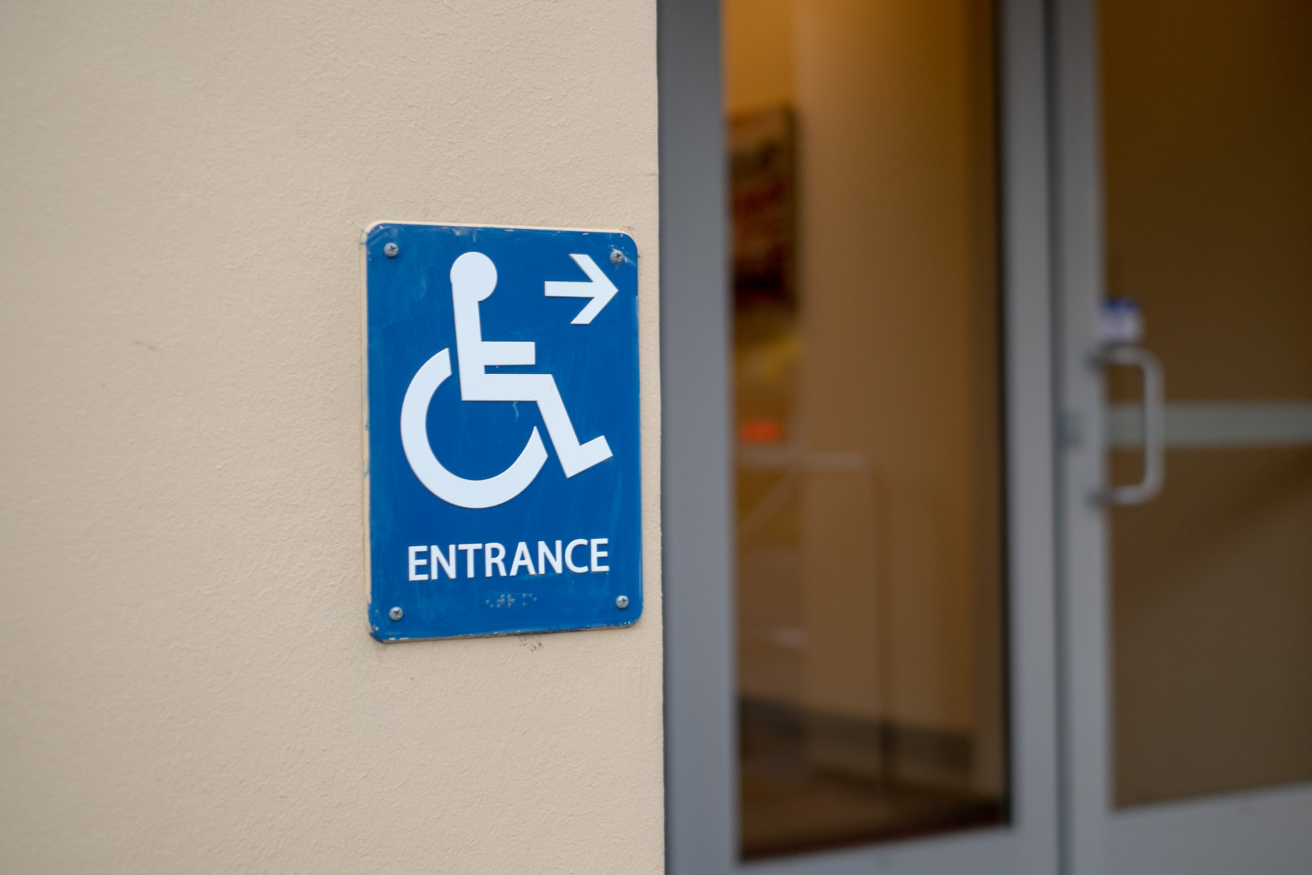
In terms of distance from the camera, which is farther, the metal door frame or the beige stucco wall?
the metal door frame

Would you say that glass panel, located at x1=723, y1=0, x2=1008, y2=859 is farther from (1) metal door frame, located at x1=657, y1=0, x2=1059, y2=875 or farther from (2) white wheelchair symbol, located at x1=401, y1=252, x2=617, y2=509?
(2) white wheelchair symbol, located at x1=401, y1=252, x2=617, y2=509

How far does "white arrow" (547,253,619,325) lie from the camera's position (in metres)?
1.25

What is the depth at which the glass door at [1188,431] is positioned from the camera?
1.99 metres

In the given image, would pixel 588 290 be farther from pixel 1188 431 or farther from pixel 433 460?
pixel 1188 431

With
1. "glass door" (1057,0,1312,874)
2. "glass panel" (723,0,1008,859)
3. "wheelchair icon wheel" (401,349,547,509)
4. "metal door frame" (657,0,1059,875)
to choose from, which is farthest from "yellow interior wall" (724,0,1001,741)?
"wheelchair icon wheel" (401,349,547,509)

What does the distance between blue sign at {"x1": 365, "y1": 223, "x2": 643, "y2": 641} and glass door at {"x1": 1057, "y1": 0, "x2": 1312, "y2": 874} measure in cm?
108

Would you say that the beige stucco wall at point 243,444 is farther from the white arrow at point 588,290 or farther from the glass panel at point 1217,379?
the glass panel at point 1217,379

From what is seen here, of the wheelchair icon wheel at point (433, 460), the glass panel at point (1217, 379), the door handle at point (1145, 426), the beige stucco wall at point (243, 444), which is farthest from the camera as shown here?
the glass panel at point (1217, 379)

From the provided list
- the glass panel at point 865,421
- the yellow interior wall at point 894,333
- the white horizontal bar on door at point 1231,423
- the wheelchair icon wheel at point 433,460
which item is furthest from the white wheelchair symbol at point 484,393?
the white horizontal bar on door at point 1231,423

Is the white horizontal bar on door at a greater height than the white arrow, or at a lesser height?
lesser

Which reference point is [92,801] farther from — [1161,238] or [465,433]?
[1161,238]

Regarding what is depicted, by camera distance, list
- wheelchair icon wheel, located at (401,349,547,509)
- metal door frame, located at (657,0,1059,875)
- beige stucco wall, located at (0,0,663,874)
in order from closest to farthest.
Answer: beige stucco wall, located at (0,0,663,874) → wheelchair icon wheel, located at (401,349,547,509) → metal door frame, located at (657,0,1059,875)

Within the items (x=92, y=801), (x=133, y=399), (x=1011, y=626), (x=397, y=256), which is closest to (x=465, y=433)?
(x=397, y=256)

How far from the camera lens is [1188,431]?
7.38 ft
